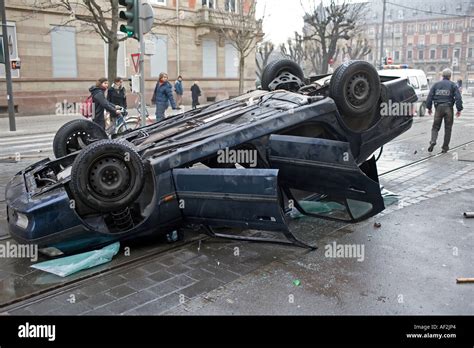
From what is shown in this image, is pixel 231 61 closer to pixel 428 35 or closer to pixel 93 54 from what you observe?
pixel 93 54

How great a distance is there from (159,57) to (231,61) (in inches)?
233

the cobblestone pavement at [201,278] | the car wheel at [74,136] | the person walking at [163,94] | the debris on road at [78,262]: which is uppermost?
the person walking at [163,94]

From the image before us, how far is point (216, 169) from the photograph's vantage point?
4664mm

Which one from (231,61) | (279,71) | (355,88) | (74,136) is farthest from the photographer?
(231,61)

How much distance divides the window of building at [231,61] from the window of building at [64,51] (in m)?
11.2

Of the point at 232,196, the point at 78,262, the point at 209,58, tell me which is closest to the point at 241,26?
the point at 209,58

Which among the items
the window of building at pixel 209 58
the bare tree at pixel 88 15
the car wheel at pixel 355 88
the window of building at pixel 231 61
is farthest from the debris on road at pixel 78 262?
the window of building at pixel 231 61

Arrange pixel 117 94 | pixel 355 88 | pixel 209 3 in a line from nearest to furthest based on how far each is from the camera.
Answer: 1. pixel 355 88
2. pixel 117 94
3. pixel 209 3

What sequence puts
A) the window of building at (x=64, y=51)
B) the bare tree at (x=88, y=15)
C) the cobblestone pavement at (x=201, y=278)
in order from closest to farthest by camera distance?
the cobblestone pavement at (x=201, y=278)
the bare tree at (x=88, y=15)
the window of building at (x=64, y=51)

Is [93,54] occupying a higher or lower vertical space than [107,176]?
higher

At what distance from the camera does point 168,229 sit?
492 cm

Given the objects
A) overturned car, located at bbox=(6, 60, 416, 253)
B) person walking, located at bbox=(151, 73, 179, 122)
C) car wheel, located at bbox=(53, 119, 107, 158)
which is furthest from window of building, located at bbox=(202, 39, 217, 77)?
overturned car, located at bbox=(6, 60, 416, 253)

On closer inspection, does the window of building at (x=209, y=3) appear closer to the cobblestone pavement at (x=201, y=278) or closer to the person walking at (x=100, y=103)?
the person walking at (x=100, y=103)

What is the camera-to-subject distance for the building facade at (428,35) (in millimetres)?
94000
